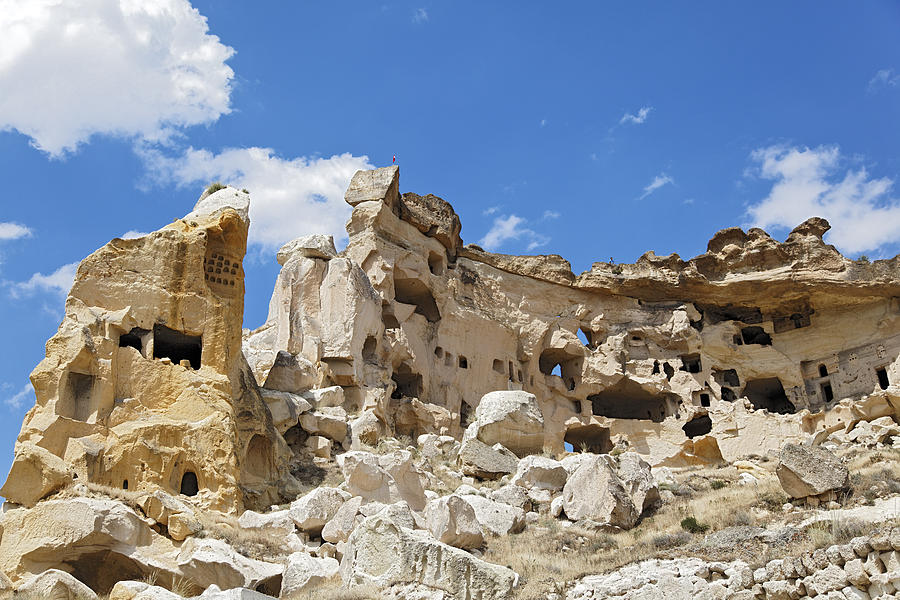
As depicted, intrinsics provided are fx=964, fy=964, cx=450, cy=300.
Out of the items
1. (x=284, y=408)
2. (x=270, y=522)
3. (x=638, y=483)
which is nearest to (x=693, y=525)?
(x=638, y=483)

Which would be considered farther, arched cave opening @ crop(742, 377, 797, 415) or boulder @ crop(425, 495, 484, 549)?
arched cave opening @ crop(742, 377, 797, 415)

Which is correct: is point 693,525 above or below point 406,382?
below

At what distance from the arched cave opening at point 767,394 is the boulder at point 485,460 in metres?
19.6

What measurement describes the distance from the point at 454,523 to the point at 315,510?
353 centimetres

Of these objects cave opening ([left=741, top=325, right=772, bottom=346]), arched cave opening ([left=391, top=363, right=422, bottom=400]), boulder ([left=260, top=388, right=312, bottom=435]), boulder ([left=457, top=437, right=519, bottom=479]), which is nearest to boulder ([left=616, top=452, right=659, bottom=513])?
boulder ([left=457, top=437, right=519, bottom=479])

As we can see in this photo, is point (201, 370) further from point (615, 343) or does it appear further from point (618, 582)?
point (615, 343)

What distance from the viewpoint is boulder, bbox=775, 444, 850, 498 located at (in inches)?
741

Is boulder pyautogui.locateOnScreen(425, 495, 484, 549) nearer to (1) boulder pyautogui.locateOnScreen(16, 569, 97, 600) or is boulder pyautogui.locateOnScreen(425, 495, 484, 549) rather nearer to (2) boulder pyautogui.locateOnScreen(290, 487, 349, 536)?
(2) boulder pyautogui.locateOnScreen(290, 487, 349, 536)

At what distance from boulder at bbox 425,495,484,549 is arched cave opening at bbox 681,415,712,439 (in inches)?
909

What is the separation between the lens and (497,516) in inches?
822

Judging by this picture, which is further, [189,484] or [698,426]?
[698,426]

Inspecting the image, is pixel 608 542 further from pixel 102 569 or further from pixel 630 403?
pixel 630 403

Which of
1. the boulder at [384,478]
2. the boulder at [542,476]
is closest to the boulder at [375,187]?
the boulder at [384,478]

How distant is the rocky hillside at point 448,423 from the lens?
16.4m
